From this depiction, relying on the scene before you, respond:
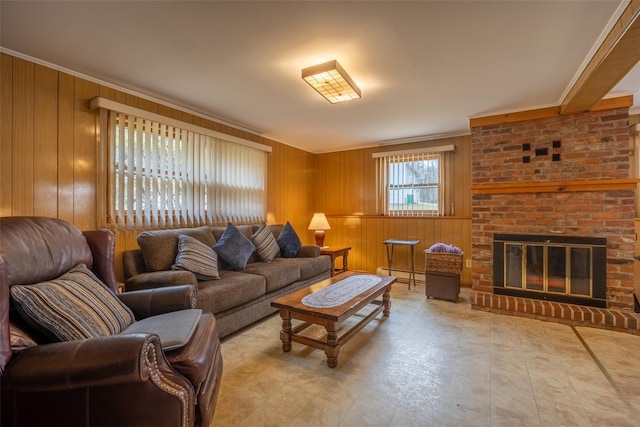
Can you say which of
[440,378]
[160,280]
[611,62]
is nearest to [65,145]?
[160,280]

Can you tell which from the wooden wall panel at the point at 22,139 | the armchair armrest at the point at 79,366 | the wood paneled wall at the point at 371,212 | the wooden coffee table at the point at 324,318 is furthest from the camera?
the wood paneled wall at the point at 371,212

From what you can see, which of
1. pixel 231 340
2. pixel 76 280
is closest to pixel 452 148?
pixel 231 340

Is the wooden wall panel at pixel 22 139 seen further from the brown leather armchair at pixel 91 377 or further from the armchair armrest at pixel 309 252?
the armchair armrest at pixel 309 252

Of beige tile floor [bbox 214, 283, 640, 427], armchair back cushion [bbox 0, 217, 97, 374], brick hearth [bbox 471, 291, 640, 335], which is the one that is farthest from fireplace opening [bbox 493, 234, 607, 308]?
armchair back cushion [bbox 0, 217, 97, 374]

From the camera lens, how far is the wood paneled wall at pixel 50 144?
83.1 inches

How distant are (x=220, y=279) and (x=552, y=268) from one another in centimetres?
348

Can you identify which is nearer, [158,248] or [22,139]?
[22,139]

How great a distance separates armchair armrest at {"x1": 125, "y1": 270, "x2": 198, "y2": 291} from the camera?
225 centimetres

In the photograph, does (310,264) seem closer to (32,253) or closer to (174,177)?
(174,177)

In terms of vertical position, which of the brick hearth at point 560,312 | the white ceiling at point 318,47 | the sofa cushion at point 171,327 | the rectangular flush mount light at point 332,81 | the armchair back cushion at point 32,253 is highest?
the white ceiling at point 318,47

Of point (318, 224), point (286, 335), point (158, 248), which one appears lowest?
point (286, 335)

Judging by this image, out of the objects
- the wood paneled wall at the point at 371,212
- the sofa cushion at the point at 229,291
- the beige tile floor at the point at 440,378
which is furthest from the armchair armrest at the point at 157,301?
the wood paneled wall at the point at 371,212

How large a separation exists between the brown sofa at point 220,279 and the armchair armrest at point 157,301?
47cm

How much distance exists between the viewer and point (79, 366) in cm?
101
